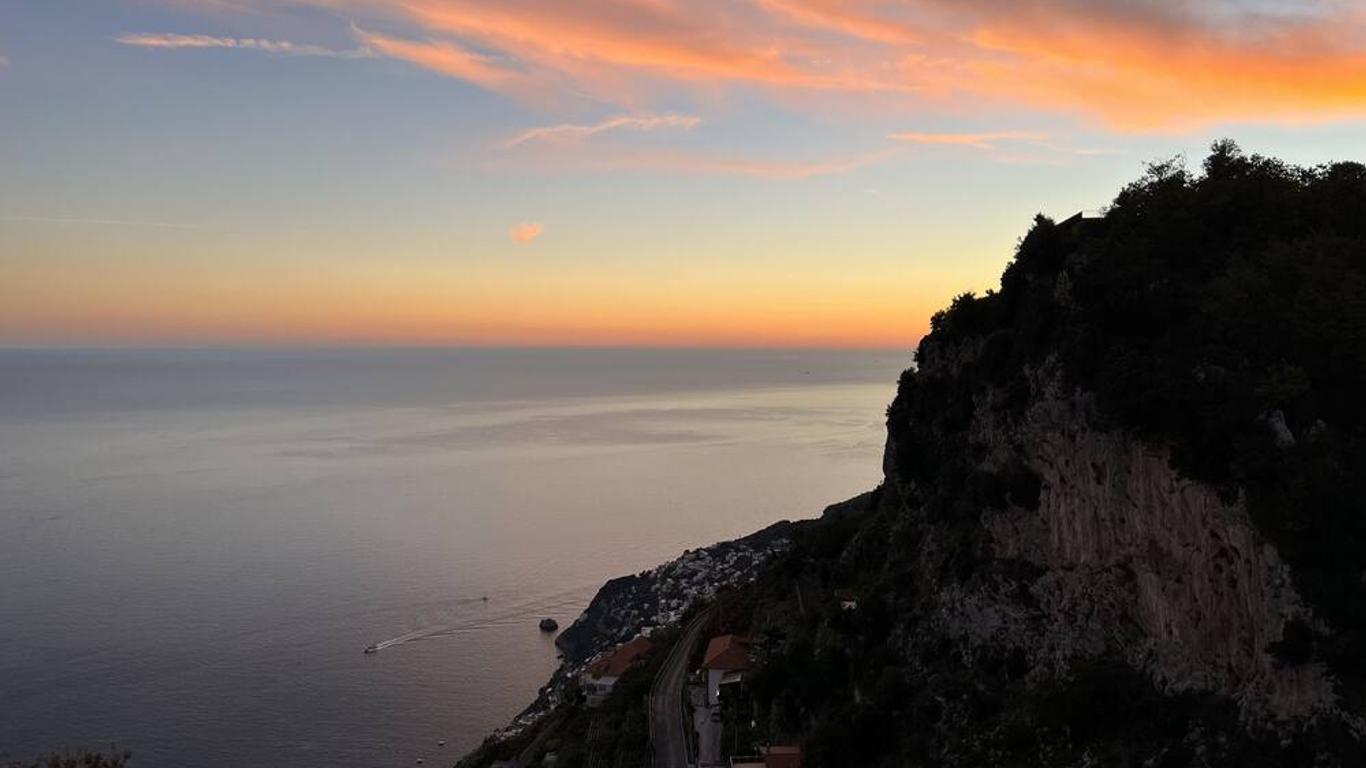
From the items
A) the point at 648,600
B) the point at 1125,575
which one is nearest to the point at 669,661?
the point at 648,600

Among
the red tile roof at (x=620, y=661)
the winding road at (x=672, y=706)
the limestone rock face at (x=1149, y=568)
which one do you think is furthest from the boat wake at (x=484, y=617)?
the limestone rock face at (x=1149, y=568)

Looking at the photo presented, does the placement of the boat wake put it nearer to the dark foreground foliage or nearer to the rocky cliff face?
the rocky cliff face

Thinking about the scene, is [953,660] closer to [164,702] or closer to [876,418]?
[164,702]

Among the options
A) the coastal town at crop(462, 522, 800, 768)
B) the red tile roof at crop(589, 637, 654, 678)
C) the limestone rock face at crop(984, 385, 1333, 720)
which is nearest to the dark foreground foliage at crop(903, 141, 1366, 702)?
the limestone rock face at crop(984, 385, 1333, 720)

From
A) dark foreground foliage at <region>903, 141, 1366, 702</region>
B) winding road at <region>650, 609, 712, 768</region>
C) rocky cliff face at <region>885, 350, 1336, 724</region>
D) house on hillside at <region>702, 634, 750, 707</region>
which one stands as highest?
dark foreground foliage at <region>903, 141, 1366, 702</region>

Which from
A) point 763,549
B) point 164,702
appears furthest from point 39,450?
point 763,549
